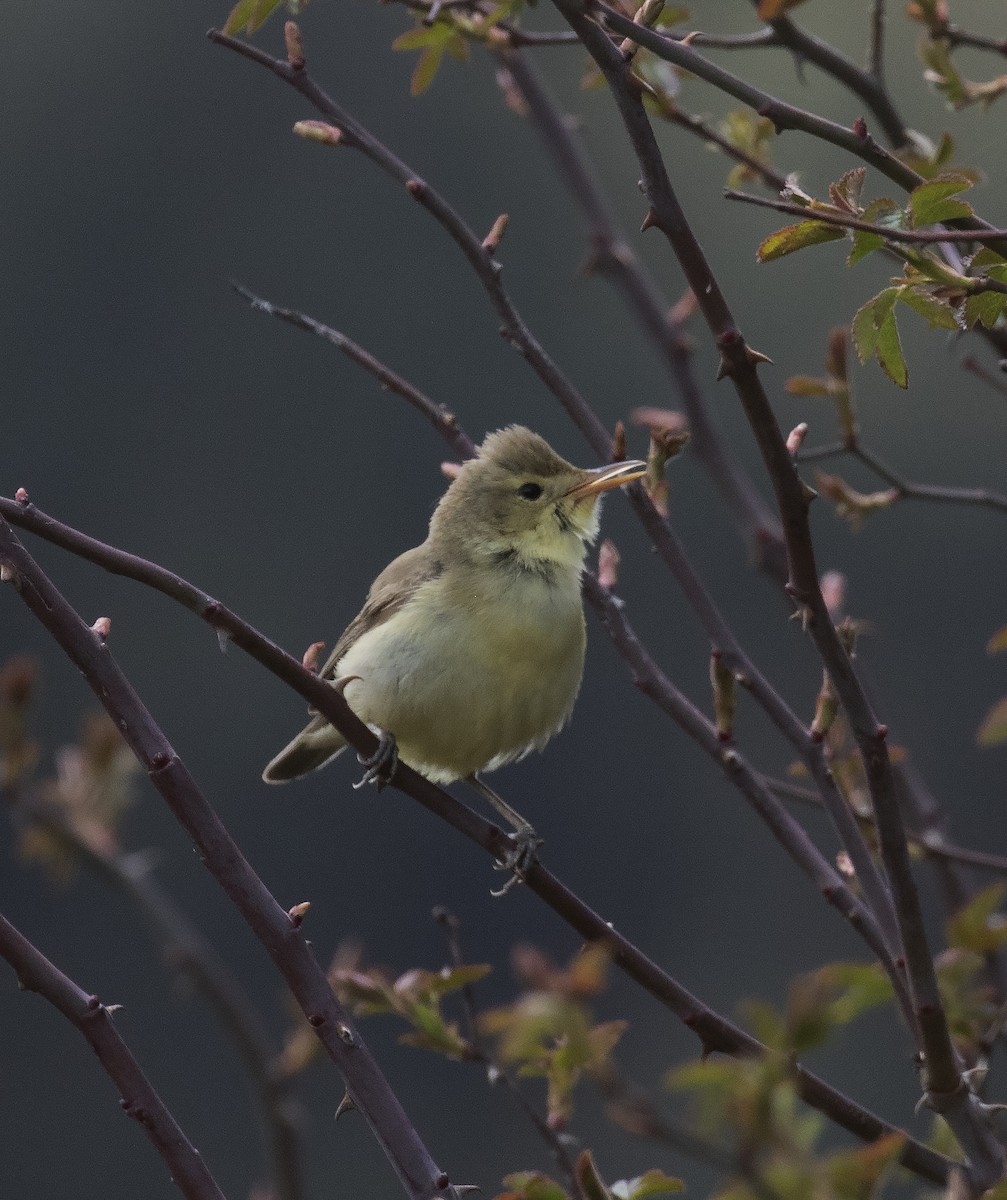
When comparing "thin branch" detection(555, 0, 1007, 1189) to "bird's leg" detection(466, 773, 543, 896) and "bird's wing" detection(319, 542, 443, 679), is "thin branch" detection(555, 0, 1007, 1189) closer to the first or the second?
"bird's leg" detection(466, 773, 543, 896)

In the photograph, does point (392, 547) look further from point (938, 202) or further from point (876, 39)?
point (938, 202)

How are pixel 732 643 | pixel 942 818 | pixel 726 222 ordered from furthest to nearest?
pixel 726 222 < pixel 942 818 < pixel 732 643

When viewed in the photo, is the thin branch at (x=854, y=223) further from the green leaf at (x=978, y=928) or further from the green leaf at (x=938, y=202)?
the green leaf at (x=978, y=928)

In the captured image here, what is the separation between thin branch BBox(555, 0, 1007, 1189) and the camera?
1.75 m

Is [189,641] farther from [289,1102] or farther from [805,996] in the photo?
[805,996]

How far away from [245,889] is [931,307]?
949mm

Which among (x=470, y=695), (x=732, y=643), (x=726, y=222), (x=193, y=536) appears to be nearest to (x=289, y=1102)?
(x=470, y=695)

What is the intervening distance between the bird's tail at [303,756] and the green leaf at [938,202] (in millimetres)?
2660

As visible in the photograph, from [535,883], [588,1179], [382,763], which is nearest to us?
[588,1179]

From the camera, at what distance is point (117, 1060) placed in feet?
5.77

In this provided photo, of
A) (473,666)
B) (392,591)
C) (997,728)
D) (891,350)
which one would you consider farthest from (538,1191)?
(392,591)

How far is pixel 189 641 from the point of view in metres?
18.7

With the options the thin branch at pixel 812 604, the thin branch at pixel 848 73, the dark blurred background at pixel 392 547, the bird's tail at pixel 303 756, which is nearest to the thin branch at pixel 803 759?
the thin branch at pixel 812 604

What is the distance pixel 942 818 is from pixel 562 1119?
1.36 metres
